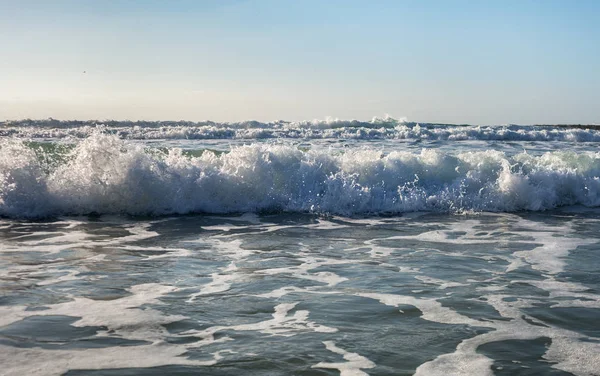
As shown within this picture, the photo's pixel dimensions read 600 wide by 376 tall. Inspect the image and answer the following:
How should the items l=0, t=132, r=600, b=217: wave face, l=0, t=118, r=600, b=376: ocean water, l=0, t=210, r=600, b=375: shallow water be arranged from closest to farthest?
1. l=0, t=210, r=600, b=375: shallow water
2. l=0, t=118, r=600, b=376: ocean water
3. l=0, t=132, r=600, b=217: wave face

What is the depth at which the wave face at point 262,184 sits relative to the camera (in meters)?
11.5

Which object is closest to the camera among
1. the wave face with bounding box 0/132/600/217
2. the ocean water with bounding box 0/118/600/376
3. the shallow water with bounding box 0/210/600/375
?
the shallow water with bounding box 0/210/600/375

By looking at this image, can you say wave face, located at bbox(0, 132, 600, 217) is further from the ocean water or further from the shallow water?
the shallow water

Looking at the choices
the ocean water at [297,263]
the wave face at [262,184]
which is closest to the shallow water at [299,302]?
the ocean water at [297,263]

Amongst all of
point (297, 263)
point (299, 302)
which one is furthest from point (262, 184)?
point (299, 302)

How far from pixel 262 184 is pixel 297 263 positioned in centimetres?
562

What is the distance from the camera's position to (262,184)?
41.4 ft

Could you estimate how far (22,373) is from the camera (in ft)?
12.5

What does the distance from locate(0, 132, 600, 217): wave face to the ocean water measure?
1.6 inches

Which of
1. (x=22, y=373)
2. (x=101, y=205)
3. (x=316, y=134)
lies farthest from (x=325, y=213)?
(x=316, y=134)

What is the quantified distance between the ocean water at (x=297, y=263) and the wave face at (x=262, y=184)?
0.14 ft

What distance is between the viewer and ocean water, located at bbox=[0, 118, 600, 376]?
13.8 ft

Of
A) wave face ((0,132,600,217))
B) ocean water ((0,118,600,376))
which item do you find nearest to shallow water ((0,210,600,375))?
ocean water ((0,118,600,376))

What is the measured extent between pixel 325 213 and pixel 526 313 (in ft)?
21.2
